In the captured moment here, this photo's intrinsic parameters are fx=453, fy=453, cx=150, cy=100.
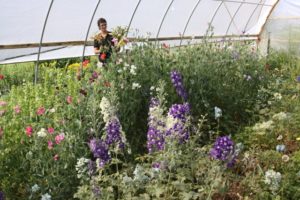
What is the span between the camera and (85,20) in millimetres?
7770

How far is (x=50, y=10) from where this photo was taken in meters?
6.84

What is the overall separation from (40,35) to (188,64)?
3.28m

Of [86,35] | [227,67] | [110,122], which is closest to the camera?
[110,122]

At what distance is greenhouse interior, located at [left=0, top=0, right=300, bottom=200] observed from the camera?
8.33 ft

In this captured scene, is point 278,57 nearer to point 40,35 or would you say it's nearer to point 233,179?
point 40,35

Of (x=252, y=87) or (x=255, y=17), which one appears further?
(x=255, y=17)

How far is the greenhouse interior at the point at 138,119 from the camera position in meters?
2.54

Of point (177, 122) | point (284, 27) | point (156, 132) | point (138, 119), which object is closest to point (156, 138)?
point (156, 132)

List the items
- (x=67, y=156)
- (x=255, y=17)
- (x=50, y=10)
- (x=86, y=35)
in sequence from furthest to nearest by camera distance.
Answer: (x=255, y=17) → (x=86, y=35) → (x=50, y=10) → (x=67, y=156)

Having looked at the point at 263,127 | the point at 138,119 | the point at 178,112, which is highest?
the point at 178,112

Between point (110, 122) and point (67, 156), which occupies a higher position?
point (110, 122)

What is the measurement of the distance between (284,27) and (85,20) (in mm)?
7747

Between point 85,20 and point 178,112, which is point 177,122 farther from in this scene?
point 85,20

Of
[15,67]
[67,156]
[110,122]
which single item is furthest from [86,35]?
[110,122]
